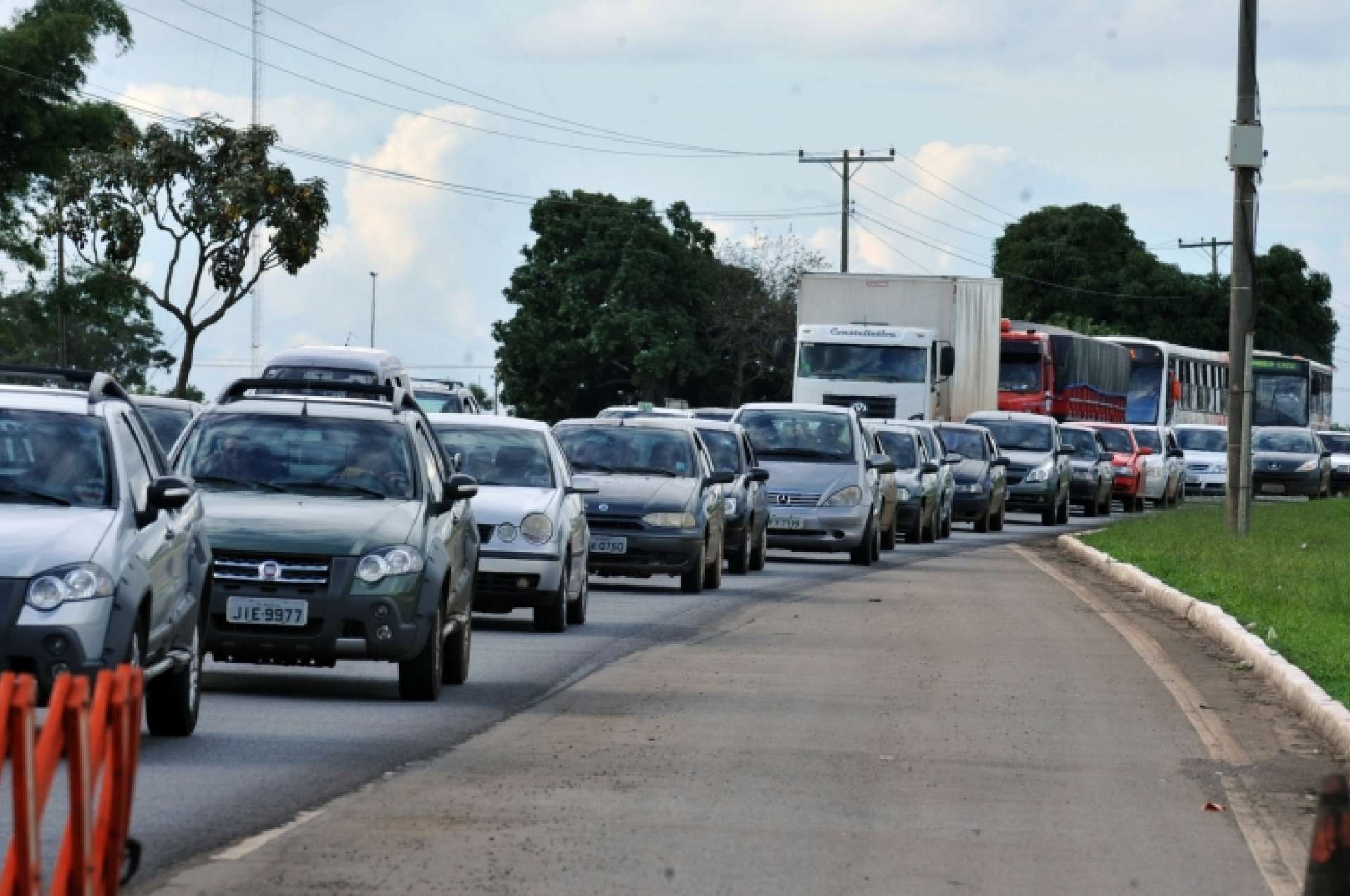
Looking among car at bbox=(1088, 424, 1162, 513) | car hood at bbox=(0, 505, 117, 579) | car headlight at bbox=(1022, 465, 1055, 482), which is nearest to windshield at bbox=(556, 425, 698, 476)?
car hood at bbox=(0, 505, 117, 579)

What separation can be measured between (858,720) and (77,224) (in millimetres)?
37500

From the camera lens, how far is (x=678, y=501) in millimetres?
24047

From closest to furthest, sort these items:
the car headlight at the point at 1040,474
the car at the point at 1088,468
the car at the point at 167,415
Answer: the car at the point at 167,415
the car headlight at the point at 1040,474
the car at the point at 1088,468

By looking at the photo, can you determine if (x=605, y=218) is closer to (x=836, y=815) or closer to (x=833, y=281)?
(x=833, y=281)

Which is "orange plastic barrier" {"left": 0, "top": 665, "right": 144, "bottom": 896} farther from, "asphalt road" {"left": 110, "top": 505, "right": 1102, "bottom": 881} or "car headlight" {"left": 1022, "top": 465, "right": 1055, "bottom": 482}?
"car headlight" {"left": 1022, "top": 465, "right": 1055, "bottom": 482}

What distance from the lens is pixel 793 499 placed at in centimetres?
3080

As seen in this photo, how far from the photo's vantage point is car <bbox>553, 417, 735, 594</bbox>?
943 inches

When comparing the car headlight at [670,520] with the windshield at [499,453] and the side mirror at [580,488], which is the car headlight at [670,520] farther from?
the windshield at [499,453]

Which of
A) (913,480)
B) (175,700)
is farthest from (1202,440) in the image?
(175,700)

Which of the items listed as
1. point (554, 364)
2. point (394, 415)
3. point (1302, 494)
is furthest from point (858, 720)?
point (554, 364)

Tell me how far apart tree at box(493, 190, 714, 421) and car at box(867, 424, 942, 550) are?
48.5m

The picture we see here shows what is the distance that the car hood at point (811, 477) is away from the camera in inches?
1205

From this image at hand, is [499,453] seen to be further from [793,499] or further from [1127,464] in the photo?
[1127,464]

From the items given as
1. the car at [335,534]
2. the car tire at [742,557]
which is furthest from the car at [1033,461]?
the car at [335,534]
